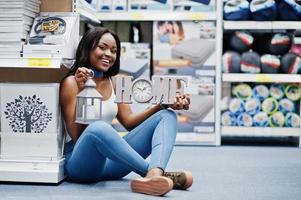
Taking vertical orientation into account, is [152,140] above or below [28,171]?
above

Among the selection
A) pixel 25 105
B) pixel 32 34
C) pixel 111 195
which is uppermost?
pixel 32 34

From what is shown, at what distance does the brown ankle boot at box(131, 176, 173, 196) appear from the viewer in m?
2.22

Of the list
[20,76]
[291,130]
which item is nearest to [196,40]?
[291,130]

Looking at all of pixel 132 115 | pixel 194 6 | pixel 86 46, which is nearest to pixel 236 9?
pixel 194 6

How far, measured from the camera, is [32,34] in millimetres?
2570

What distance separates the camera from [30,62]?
2459mm

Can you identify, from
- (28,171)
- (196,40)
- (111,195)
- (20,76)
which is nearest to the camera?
(111,195)

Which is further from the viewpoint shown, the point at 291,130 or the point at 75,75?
the point at 291,130

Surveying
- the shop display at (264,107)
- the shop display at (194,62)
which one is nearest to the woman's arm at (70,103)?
the shop display at (194,62)

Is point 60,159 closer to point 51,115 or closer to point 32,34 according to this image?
point 51,115

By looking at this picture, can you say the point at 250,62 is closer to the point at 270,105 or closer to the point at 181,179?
the point at 270,105

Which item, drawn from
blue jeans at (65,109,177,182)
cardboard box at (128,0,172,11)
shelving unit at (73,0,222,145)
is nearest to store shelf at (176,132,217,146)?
shelving unit at (73,0,222,145)

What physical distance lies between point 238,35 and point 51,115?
2472mm

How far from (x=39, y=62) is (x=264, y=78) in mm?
2511
